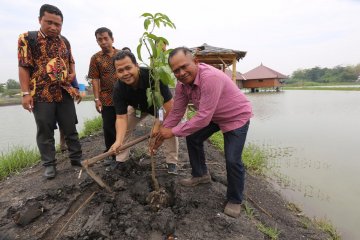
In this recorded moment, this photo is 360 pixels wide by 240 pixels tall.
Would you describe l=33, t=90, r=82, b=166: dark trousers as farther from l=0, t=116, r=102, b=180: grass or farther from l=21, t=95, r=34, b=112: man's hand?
l=0, t=116, r=102, b=180: grass

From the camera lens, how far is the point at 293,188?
4059mm

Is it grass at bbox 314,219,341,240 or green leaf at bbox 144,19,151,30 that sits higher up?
green leaf at bbox 144,19,151,30

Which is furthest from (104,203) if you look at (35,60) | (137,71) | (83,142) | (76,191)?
(83,142)

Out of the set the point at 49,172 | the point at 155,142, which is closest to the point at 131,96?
the point at 155,142

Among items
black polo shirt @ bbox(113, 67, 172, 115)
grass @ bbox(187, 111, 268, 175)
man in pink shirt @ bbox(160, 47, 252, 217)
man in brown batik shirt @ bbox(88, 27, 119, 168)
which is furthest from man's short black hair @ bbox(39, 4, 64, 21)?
grass @ bbox(187, 111, 268, 175)

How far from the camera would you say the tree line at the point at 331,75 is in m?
57.8

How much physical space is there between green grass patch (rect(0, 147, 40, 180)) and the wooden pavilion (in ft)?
102

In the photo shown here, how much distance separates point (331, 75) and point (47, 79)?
70.8 metres

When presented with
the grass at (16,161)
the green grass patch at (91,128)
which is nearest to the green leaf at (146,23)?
the grass at (16,161)

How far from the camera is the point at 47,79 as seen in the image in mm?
3000

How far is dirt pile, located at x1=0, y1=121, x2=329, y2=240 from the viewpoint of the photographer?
219cm

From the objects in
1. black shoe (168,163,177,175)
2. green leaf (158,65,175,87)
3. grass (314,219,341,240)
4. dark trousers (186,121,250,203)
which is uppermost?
green leaf (158,65,175,87)

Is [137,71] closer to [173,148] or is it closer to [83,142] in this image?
[173,148]

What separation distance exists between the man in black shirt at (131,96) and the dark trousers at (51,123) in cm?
68
